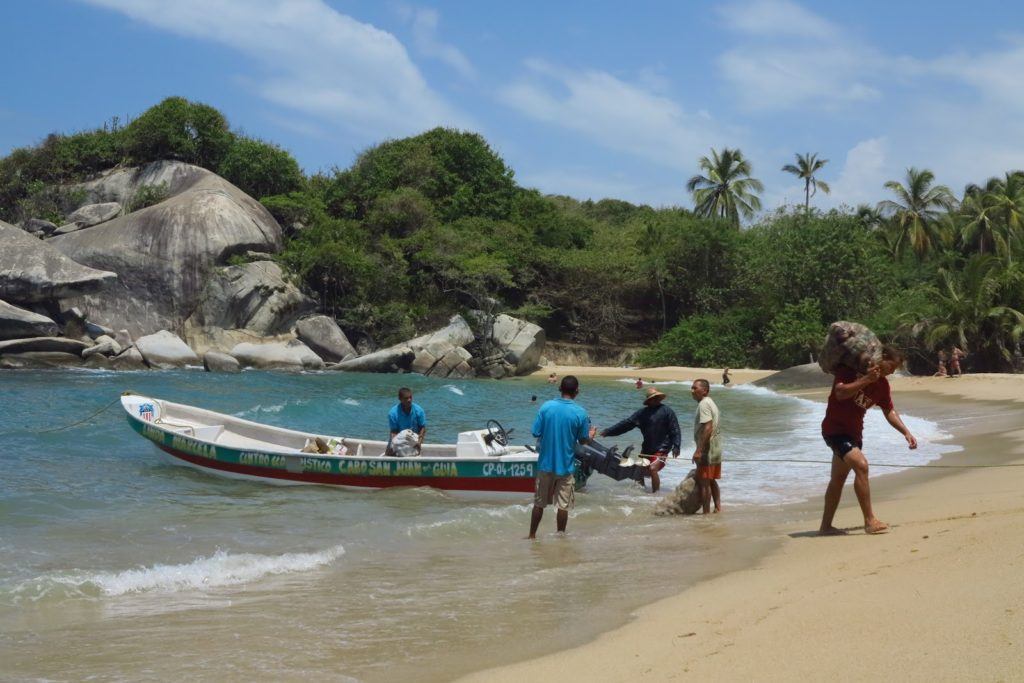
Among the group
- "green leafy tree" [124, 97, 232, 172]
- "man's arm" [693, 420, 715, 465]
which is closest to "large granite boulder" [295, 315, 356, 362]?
"green leafy tree" [124, 97, 232, 172]

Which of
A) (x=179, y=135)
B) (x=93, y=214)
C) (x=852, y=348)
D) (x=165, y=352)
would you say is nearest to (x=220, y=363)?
(x=165, y=352)

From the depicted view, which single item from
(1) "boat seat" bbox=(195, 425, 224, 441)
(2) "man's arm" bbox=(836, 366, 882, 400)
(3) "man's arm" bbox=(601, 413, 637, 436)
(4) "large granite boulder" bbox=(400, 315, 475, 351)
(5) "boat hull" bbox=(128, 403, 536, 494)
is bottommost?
(5) "boat hull" bbox=(128, 403, 536, 494)

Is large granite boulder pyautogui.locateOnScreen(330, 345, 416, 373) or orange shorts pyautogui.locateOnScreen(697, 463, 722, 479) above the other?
large granite boulder pyautogui.locateOnScreen(330, 345, 416, 373)

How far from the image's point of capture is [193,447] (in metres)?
14.1

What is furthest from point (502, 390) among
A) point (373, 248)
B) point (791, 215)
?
point (791, 215)

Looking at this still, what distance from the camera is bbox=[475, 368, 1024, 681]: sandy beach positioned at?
3756mm

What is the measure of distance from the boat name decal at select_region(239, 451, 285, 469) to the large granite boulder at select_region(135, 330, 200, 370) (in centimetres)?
2836

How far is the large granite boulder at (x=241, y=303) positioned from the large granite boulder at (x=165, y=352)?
6.60 feet

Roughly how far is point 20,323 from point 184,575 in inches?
1352

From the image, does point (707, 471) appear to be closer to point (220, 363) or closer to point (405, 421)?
point (405, 421)

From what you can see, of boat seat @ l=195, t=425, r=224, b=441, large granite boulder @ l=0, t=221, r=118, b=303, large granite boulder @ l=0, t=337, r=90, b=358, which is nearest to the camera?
boat seat @ l=195, t=425, r=224, b=441

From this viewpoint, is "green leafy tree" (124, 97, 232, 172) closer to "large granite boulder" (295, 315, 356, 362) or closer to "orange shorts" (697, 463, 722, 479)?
"large granite boulder" (295, 315, 356, 362)

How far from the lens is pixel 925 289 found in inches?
1420

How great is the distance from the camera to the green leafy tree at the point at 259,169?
4925cm
